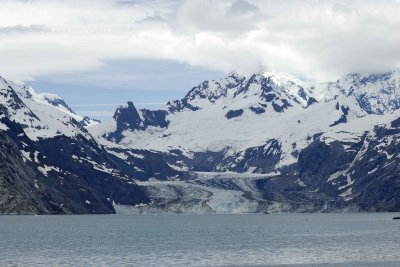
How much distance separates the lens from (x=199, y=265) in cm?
19988

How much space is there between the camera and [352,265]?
19700 centimetres

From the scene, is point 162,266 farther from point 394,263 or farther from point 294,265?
point 394,263

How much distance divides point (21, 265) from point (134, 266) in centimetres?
2414

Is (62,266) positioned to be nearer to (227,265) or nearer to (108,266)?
(108,266)

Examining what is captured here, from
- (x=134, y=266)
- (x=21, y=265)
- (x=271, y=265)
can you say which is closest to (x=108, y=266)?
(x=134, y=266)

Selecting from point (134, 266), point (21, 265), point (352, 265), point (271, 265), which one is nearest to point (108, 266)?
point (134, 266)

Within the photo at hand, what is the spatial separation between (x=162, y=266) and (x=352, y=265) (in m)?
39.9

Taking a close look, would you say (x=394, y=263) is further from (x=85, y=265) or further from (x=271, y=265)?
(x=85, y=265)

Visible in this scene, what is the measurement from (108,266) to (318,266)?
4361cm

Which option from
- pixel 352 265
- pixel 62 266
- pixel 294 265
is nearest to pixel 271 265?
pixel 294 265

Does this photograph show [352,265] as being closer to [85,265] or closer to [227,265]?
[227,265]

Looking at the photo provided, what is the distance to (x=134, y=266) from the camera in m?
195

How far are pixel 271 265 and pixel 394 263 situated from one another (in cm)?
2621

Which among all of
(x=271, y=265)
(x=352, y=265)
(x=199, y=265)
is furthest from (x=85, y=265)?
(x=352, y=265)
